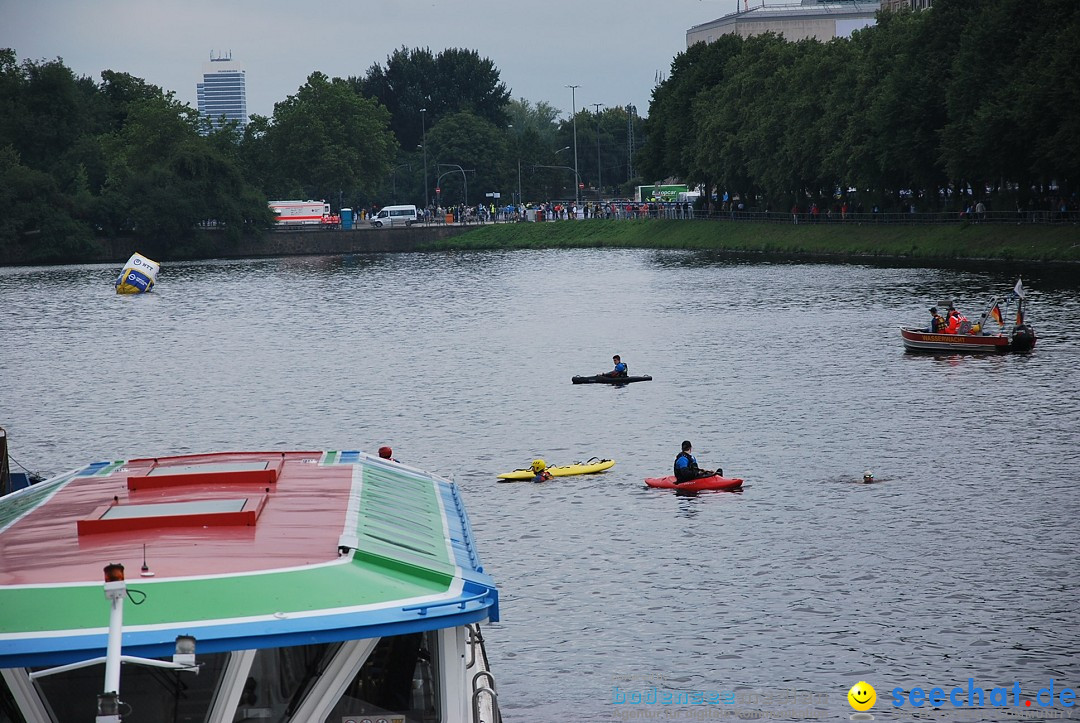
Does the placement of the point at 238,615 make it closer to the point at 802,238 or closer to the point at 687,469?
the point at 687,469

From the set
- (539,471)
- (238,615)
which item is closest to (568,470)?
(539,471)

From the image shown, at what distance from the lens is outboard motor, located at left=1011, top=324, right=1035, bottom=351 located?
169 feet

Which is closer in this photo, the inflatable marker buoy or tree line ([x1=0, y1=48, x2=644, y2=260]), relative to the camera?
the inflatable marker buoy

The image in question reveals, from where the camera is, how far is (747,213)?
132 m

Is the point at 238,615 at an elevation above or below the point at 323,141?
below

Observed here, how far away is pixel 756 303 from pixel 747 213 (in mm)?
56684

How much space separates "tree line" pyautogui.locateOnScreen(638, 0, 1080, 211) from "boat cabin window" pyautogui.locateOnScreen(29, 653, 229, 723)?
237 ft

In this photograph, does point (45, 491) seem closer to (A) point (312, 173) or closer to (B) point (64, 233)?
(B) point (64, 233)

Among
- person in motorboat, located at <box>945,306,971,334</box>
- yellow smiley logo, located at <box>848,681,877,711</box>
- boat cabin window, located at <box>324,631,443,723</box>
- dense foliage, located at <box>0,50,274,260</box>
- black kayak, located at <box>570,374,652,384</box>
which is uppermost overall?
dense foliage, located at <box>0,50,274,260</box>

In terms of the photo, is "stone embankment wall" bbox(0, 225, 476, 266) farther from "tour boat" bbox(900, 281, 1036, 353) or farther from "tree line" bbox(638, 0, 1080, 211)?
"tour boat" bbox(900, 281, 1036, 353)

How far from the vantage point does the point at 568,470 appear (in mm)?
34625

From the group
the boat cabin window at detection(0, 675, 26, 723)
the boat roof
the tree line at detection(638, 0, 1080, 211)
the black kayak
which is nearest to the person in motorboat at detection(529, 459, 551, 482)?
the black kayak

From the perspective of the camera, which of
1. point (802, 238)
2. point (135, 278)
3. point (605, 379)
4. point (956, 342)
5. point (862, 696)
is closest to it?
point (862, 696)

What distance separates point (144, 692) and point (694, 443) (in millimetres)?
28747
